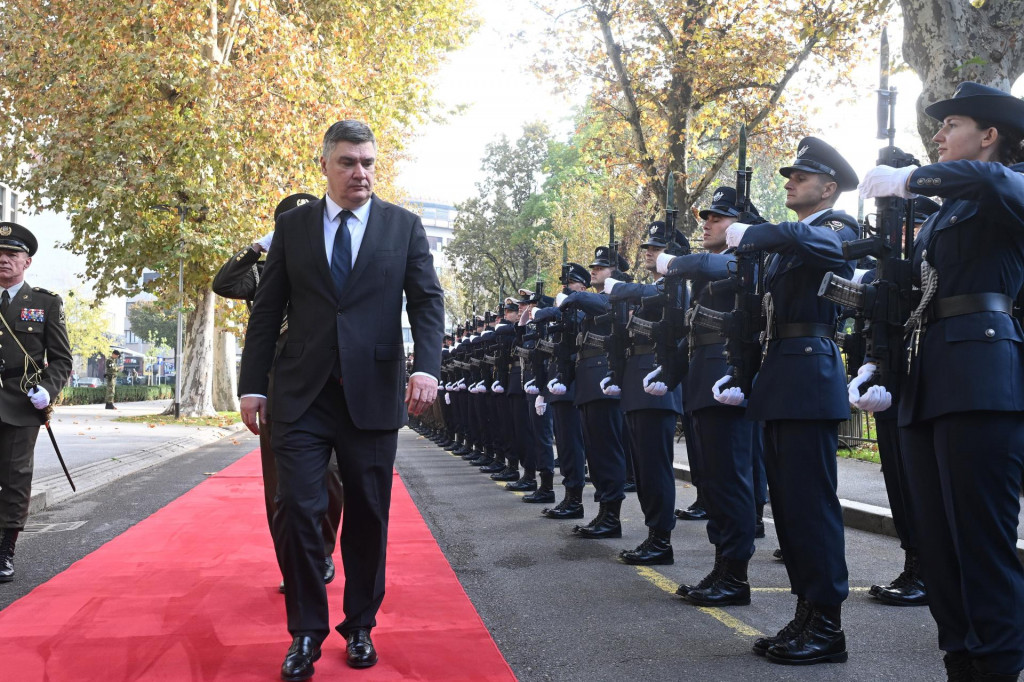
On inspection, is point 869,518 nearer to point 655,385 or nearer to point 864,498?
point 864,498

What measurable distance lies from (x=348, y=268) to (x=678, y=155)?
637 inches

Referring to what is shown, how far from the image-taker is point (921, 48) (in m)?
10.3

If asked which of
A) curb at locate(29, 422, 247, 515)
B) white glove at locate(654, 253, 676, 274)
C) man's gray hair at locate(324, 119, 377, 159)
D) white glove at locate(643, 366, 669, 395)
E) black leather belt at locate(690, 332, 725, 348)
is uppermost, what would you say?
man's gray hair at locate(324, 119, 377, 159)

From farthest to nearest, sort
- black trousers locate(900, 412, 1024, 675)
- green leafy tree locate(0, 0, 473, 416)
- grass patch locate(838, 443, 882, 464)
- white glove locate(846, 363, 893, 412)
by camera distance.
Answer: green leafy tree locate(0, 0, 473, 416) < grass patch locate(838, 443, 882, 464) < white glove locate(846, 363, 893, 412) < black trousers locate(900, 412, 1024, 675)

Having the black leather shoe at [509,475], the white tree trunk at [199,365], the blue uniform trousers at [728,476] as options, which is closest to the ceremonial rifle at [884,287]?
the blue uniform trousers at [728,476]

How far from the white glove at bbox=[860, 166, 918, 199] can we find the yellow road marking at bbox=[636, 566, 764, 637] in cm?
223

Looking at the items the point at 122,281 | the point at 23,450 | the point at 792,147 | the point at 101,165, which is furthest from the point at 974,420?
the point at 122,281

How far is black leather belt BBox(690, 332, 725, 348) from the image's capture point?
6.20 metres

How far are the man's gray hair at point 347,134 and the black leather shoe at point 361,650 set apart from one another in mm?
2046

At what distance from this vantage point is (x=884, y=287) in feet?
13.8

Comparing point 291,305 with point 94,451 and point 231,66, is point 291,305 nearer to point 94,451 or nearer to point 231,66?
point 94,451

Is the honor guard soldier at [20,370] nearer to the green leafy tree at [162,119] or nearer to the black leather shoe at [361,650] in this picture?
the black leather shoe at [361,650]

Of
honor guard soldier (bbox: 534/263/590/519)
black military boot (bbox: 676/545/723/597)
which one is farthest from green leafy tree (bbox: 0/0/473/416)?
black military boot (bbox: 676/545/723/597)

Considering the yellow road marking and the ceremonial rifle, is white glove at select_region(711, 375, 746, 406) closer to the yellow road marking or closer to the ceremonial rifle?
the ceremonial rifle
